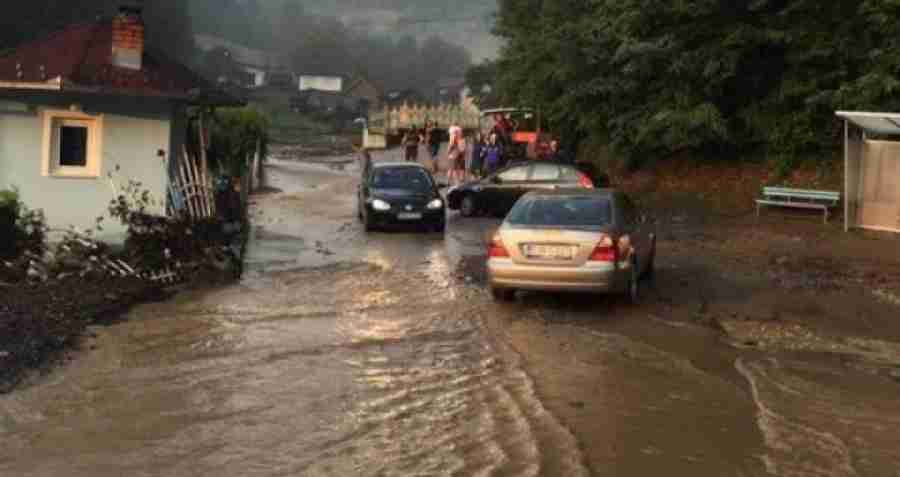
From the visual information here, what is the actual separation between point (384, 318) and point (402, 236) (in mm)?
9232

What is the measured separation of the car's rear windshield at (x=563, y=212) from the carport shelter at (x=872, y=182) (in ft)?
32.4

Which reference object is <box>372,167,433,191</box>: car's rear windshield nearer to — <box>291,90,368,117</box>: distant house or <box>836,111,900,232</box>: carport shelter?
<box>836,111,900,232</box>: carport shelter

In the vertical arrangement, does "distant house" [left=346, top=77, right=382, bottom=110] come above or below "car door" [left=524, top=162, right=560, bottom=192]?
above

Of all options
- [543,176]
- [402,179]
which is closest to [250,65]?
[543,176]

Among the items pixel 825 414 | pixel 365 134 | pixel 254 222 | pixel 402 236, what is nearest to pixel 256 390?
pixel 825 414

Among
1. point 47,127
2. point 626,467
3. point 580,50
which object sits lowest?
point 626,467

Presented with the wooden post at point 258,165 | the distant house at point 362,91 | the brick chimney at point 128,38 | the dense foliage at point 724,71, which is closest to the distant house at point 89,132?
the brick chimney at point 128,38

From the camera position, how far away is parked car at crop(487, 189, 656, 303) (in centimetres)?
1261

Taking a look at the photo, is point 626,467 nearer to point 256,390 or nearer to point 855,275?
point 256,390

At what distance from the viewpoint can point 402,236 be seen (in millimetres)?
21594

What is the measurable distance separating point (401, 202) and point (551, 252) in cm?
943

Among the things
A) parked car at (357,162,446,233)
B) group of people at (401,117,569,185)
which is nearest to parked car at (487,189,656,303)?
parked car at (357,162,446,233)

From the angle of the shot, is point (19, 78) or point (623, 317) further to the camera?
point (19, 78)

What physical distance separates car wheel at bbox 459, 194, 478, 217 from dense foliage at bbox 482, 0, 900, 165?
201 inches
